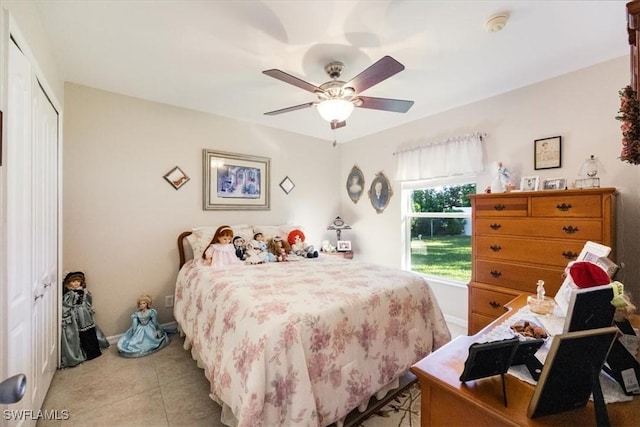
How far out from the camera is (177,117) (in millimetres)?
3096

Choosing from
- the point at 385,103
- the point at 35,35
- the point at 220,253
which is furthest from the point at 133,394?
the point at 385,103

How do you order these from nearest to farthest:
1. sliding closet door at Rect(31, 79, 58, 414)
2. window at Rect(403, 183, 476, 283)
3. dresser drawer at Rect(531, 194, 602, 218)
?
sliding closet door at Rect(31, 79, 58, 414) → dresser drawer at Rect(531, 194, 602, 218) → window at Rect(403, 183, 476, 283)

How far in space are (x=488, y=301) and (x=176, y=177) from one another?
3.46 meters

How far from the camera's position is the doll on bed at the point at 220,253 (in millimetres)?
2711

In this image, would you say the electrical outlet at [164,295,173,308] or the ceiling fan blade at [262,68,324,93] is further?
the electrical outlet at [164,295,173,308]

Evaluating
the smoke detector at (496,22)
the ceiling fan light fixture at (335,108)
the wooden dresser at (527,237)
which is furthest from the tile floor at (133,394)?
the smoke detector at (496,22)

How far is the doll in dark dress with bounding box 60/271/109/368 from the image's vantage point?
2.29 meters

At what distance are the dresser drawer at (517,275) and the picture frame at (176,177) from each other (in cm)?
325

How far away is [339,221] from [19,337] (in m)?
3.54

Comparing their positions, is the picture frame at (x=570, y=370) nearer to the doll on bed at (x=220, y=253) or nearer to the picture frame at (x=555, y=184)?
the picture frame at (x=555, y=184)

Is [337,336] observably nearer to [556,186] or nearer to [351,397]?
[351,397]

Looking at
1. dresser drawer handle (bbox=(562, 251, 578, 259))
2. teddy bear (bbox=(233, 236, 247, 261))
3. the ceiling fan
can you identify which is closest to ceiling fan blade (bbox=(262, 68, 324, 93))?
the ceiling fan

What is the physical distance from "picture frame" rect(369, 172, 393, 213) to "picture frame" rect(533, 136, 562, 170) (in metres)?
1.70

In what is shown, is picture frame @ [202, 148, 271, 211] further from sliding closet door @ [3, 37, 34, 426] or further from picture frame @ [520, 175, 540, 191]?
picture frame @ [520, 175, 540, 191]
